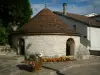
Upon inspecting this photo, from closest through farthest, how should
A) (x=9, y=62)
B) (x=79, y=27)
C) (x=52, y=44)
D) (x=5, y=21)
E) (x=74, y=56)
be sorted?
(x=9, y=62)
(x=52, y=44)
(x=74, y=56)
(x=5, y=21)
(x=79, y=27)

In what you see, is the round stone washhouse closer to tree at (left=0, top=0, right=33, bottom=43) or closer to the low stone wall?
the low stone wall

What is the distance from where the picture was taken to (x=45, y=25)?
2688 centimetres

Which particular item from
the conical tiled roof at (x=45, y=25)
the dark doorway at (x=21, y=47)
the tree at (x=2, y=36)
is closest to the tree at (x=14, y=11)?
the tree at (x=2, y=36)

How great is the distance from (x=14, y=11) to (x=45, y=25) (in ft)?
23.2

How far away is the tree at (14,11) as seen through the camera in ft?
105

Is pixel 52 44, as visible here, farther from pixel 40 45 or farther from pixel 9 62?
pixel 9 62

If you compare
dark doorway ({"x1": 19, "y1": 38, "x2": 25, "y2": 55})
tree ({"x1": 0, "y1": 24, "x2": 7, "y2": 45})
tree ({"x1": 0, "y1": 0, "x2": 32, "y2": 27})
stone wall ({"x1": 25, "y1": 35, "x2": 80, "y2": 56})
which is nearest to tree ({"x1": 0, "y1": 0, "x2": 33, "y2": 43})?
tree ({"x1": 0, "y1": 0, "x2": 32, "y2": 27})

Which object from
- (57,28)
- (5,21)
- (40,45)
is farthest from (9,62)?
(5,21)

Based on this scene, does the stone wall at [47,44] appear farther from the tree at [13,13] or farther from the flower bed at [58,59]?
the tree at [13,13]

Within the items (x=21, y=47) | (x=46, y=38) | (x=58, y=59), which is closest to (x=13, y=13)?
(x=21, y=47)

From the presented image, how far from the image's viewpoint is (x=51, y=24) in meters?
27.1

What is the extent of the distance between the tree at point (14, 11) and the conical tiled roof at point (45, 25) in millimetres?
4999

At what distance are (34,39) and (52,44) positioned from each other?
1.95m

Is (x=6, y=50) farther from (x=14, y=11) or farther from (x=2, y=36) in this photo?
A: (x=14, y=11)
